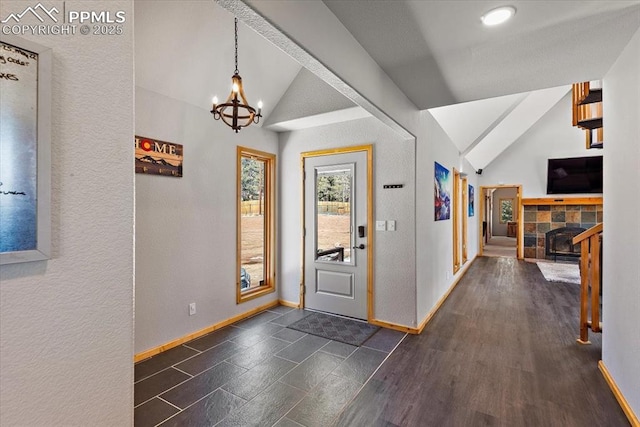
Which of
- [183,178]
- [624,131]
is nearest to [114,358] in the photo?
[183,178]

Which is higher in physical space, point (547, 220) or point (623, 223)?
A: point (623, 223)

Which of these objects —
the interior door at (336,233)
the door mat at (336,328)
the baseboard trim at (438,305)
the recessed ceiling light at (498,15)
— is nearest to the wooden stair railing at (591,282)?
the baseboard trim at (438,305)

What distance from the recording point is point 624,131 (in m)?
2.17

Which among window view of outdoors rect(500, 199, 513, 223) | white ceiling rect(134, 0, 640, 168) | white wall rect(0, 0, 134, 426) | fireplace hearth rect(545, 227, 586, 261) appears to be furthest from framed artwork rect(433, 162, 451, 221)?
window view of outdoors rect(500, 199, 513, 223)

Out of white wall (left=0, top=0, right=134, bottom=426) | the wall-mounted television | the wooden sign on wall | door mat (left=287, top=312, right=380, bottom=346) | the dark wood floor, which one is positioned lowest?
the dark wood floor

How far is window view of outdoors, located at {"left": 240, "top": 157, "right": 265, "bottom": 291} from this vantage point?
13.3ft

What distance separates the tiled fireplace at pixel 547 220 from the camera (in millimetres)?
8312

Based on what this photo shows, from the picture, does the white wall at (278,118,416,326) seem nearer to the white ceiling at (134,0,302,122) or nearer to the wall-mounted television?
the white ceiling at (134,0,302,122)

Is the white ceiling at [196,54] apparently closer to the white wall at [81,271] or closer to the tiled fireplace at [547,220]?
the white wall at [81,271]

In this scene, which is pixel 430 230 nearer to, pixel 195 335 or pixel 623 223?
pixel 623 223

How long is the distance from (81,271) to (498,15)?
2310mm

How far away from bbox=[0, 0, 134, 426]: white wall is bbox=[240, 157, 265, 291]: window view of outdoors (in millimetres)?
3154

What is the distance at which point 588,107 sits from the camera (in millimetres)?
3131

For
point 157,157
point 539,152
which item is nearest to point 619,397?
point 157,157
